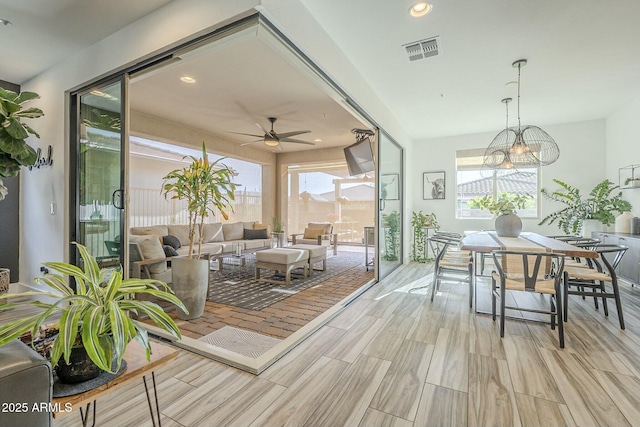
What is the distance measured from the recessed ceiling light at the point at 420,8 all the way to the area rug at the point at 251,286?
10.7 feet

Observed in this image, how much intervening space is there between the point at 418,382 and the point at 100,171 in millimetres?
3475

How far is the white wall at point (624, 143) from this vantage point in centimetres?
433

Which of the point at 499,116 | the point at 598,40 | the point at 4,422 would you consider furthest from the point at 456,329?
the point at 499,116

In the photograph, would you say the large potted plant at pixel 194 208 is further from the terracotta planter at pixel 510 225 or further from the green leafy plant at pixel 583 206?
Answer: the green leafy plant at pixel 583 206

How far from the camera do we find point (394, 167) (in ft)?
18.0

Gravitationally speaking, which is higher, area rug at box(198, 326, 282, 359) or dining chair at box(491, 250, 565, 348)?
dining chair at box(491, 250, 565, 348)

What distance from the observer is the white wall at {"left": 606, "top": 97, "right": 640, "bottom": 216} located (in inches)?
Result: 170

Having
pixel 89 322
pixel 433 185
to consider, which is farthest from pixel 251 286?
pixel 433 185

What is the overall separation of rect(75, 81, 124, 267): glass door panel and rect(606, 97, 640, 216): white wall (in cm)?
673

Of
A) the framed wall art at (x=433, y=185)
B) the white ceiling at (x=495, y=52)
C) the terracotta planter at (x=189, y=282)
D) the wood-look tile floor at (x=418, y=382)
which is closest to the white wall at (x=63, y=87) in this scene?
the white ceiling at (x=495, y=52)

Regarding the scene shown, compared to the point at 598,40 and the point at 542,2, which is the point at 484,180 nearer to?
the point at 598,40

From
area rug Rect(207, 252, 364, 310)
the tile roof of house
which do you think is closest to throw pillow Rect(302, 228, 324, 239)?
area rug Rect(207, 252, 364, 310)

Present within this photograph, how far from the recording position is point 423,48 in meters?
3.04

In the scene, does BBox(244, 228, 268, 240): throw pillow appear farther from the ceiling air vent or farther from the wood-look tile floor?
the ceiling air vent
